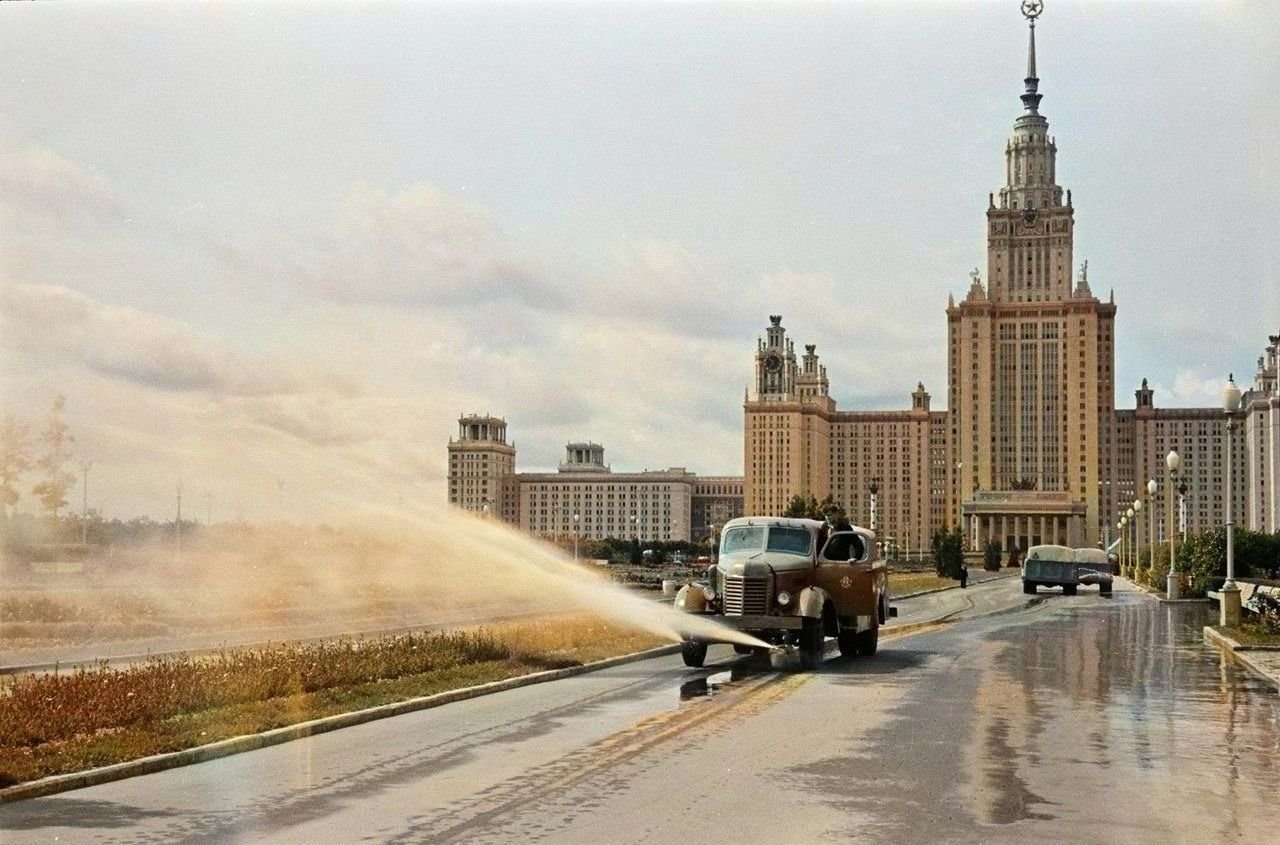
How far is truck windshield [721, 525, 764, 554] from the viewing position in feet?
87.7

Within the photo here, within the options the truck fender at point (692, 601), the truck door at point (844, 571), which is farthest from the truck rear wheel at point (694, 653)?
the truck door at point (844, 571)

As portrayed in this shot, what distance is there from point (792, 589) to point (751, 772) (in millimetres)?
12717

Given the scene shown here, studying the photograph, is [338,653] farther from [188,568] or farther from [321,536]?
[188,568]

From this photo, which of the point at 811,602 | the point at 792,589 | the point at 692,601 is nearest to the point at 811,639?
the point at 811,602

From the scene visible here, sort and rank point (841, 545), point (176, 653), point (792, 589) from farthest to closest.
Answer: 1. point (841, 545)
2. point (792, 589)
3. point (176, 653)

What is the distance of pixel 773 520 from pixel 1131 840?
54.4ft

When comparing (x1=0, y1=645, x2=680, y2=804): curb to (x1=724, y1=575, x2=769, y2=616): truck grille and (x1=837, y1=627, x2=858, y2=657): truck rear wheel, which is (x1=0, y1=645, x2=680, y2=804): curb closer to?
(x1=724, y1=575, x2=769, y2=616): truck grille

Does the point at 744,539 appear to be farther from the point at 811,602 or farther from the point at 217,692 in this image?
the point at 217,692

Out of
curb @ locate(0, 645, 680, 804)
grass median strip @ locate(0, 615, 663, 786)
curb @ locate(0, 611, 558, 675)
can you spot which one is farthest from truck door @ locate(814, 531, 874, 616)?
curb @ locate(0, 611, 558, 675)

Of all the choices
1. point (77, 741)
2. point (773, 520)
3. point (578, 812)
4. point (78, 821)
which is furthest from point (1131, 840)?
point (773, 520)

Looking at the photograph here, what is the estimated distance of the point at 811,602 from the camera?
84.2 ft

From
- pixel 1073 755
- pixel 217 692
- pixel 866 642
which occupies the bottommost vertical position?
pixel 866 642

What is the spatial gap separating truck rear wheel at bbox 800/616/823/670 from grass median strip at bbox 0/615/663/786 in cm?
362

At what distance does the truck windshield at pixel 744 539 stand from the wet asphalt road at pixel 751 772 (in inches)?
159
